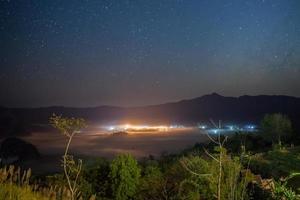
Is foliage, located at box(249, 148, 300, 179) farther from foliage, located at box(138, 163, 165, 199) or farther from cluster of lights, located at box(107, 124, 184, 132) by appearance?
cluster of lights, located at box(107, 124, 184, 132)

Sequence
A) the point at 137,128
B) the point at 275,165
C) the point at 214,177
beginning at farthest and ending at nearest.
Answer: the point at 137,128
the point at 275,165
the point at 214,177

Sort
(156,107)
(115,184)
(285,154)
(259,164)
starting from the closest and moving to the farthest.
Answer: (115,184) → (259,164) → (285,154) → (156,107)

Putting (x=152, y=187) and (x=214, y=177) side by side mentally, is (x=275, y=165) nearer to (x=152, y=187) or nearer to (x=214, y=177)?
(x=152, y=187)

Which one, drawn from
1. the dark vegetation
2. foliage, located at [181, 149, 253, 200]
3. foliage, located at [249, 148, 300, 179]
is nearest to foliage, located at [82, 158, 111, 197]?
the dark vegetation

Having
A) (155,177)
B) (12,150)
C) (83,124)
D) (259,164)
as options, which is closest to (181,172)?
(155,177)

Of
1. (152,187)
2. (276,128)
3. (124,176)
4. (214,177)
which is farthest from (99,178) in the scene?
(276,128)

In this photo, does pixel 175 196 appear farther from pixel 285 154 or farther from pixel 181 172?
pixel 285 154
